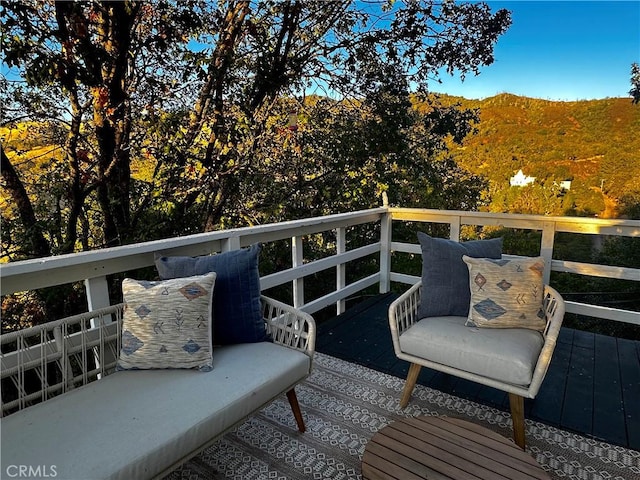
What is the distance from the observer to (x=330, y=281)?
6.04 m

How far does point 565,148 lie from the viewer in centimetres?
682

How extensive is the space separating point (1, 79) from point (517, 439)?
14.4ft

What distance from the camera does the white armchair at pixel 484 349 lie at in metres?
1.76

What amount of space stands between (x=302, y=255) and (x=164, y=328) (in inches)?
67.0

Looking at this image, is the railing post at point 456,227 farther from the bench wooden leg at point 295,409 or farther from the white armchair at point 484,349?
the bench wooden leg at point 295,409

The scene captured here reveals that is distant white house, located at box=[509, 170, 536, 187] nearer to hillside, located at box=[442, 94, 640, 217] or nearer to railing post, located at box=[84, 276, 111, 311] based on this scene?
hillside, located at box=[442, 94, 640, 217]

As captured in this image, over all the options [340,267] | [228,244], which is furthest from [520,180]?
[228,244]

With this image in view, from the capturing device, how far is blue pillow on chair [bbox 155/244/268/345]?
1851mm

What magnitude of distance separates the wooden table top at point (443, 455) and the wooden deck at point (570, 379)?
2.95 ft

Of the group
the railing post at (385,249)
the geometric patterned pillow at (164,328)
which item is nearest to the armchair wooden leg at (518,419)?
the geometric patterned pillow at (164,328)

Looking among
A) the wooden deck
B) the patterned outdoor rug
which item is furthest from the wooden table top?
the wooden deck

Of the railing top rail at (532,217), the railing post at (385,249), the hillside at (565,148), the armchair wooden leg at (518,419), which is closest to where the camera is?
the armchair wooden leg at (518,419)

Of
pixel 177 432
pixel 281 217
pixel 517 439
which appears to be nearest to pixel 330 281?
pixel 281 217

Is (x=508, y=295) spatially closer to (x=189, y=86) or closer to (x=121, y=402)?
(x=121, y=402)
